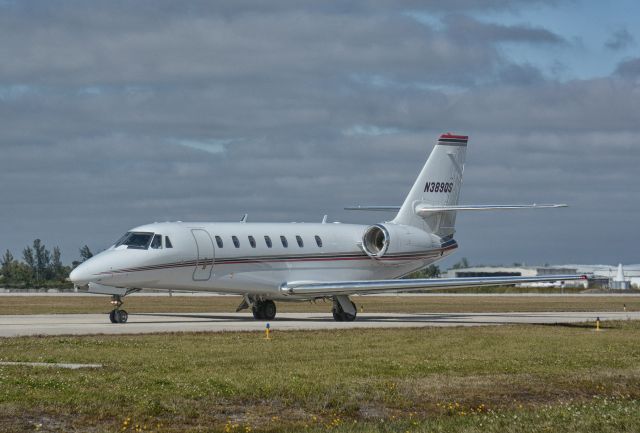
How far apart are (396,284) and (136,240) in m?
9.63

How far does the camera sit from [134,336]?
29203 millimetres

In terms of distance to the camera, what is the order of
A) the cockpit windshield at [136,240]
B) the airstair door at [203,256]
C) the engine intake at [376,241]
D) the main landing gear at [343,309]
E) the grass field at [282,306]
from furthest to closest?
the grass field at [282,306] → the engine intake at [376,241] → the main landing gear at [343,309] → the airstair door at [203,256] → the cockpit windshield at [136,240]

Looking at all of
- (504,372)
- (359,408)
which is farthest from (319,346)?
(359,408)

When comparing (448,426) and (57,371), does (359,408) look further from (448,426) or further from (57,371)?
(57,371)

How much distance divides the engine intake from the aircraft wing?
404 cm

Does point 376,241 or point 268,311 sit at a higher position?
point 376,241

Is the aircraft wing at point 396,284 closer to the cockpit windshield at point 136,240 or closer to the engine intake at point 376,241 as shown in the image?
the engine intake at point 376,241

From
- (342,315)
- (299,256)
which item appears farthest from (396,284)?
(299,256)

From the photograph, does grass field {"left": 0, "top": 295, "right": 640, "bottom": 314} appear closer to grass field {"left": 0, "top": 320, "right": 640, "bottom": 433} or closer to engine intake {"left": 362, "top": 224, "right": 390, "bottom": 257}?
engine intake {"left": 362, "top": 224, "right": 390, "bottom": 257}

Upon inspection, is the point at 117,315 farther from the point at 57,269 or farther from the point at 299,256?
the point at 57,269

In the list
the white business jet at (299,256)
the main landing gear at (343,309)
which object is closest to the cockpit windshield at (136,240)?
the white business jet at (299,256)

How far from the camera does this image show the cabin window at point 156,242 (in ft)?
123

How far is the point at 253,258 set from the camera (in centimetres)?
4025

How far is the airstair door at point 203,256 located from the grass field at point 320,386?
34.0 feet
